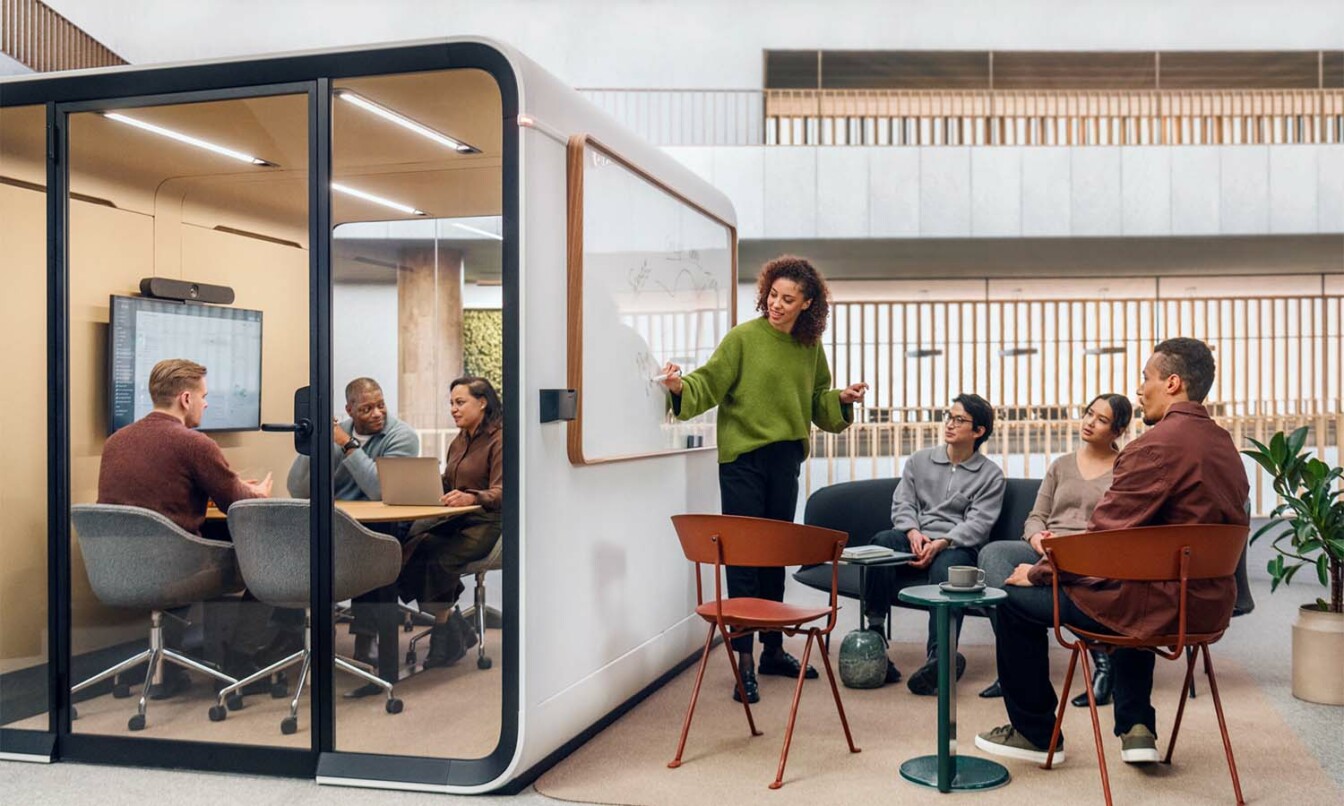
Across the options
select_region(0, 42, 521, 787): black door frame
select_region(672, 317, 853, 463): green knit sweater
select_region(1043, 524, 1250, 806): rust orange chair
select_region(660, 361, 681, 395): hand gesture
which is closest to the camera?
select_region(1043, 524, 1250, 806): rust orange chair

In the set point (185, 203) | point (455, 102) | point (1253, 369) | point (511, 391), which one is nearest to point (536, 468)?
point (511, 391)

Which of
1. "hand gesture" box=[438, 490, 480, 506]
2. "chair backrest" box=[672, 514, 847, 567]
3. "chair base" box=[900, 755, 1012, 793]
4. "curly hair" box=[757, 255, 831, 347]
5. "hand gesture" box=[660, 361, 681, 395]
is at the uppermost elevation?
"curly hair" box=[757, 255, 831, 347]

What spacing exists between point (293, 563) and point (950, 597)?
A: 6.45 ft

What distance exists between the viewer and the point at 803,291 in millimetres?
4777

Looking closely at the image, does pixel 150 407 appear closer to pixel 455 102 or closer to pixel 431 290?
pixel 431 290

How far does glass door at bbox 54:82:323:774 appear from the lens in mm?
3625

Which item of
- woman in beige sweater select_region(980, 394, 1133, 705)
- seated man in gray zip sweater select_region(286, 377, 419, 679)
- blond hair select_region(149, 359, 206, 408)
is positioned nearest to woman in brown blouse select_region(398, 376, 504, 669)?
seated man in gray zip sweater select_region(286, 377, 419, 679)

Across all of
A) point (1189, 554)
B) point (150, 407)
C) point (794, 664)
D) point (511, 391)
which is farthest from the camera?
point (794, 664)

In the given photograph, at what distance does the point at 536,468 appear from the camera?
11.6 feet

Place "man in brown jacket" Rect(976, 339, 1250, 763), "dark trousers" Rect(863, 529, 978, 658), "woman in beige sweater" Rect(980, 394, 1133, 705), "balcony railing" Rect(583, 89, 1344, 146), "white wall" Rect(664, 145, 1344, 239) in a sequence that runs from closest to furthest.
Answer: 1. "man in brown jacket" Rect(976, 339, 1250, 763)
2. "woman in beige sweater" Rect(980, 394, 1133, 705)
3. "dark trousers" Rect(863, 529, 978, 658)
4. "white wall" Rect(664, 145, 1344, 239)
5. "balcony railing" Rect(583, 89, 1344, 146)

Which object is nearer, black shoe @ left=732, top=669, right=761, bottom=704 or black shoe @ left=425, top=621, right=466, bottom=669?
black shoe @ left=425, top=621, right=466, bottom=669

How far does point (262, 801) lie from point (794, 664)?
2.37 m

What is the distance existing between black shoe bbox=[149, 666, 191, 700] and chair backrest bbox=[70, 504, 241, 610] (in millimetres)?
213

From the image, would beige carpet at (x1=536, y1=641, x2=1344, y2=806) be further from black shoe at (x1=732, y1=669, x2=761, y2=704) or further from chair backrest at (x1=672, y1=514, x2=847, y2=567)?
chair backrest at (x1=672, y1=514, x2=847, y2=567)
